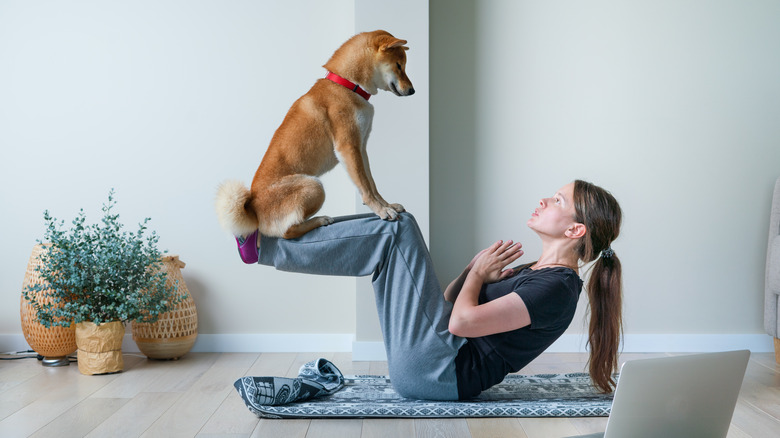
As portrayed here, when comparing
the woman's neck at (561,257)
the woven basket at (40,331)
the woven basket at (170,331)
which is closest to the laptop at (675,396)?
the woman's neck at (561,257)

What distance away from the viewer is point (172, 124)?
3.08 meters

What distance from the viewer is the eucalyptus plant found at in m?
2.64

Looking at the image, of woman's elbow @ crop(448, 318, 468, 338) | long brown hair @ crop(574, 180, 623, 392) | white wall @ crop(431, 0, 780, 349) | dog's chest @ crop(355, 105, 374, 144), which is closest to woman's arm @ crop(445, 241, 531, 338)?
woman's elbow @ crop(448, 318, 468, 338)

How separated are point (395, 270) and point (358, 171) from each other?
28 centimetres

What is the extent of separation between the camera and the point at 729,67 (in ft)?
10.1

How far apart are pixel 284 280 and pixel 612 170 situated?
1592 millimetres

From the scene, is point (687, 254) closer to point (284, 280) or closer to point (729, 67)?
point (729, 67)

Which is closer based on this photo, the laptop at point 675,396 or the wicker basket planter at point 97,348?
the laptop at point 675,396

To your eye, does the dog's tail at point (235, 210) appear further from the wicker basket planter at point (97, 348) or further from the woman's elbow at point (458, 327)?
the wicker basket planter at point (97, 348)

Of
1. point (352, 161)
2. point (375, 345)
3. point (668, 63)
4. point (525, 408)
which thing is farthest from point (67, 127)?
point (668, 63)

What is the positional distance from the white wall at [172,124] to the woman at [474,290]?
1259mm

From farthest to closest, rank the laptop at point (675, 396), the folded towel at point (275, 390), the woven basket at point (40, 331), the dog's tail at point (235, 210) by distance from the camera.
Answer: the woven basket at point (40, 331), the folded towel at point (275, 390), the dog's tail at point (235, 210), the laptop at point (675, 396)

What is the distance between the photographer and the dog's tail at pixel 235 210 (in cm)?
170

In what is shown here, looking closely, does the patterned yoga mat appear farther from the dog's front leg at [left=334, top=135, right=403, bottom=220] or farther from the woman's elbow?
the dog's front leg at [left=334, top=135, right=403, bottom=220]
